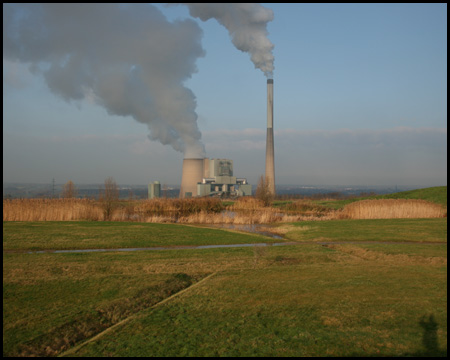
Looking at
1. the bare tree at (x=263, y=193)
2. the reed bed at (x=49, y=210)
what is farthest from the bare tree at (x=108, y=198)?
the bare tree at (x=263, y=193)

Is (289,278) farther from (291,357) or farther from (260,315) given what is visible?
(291,357)

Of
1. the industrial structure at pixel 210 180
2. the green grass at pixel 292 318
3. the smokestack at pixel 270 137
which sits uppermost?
the smokestack at pixel 270 137

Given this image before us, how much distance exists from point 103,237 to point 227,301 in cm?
715

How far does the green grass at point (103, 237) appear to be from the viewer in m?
10.4

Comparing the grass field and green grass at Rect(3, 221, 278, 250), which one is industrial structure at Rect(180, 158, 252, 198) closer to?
green grass at Rect(3, 221, 278, 250)

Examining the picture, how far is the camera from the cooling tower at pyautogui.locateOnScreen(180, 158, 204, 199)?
44156 millimetres

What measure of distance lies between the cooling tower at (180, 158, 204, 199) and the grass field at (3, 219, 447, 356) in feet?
112

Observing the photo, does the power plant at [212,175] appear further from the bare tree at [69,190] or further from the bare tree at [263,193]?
the bare tree at [69,190]

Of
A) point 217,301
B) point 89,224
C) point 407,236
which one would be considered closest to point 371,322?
point 217,301

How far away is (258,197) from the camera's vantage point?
30.3 meters

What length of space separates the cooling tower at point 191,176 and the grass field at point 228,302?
34178mm

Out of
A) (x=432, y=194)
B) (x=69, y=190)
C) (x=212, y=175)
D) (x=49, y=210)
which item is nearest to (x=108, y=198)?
(x=49, y=210)

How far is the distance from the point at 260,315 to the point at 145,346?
4.98ft

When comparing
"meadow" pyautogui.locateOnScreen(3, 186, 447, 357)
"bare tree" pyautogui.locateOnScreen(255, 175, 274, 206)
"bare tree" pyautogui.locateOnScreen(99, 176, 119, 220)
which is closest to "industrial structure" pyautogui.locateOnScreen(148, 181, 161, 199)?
"bare tree" pyautogui.locateOnScreen(255, 175, 274, 206)
